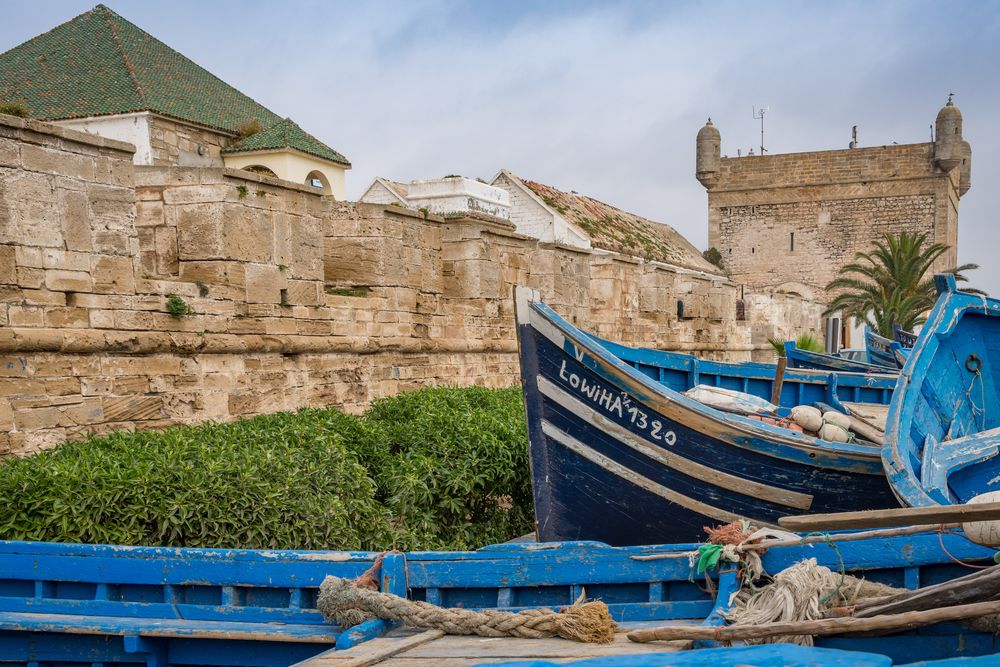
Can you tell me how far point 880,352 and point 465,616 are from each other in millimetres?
14483

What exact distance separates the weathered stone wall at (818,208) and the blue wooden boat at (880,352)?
74.4 feet

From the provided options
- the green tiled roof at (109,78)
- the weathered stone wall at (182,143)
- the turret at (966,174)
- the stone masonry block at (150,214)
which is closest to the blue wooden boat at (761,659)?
the stone masonry block at (150,214)

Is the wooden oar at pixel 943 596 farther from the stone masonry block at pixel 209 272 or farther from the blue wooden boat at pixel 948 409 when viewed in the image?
the stone masonry block at pixel 209 272

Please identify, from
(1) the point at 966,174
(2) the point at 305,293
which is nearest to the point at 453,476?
(2) the point at 305,293

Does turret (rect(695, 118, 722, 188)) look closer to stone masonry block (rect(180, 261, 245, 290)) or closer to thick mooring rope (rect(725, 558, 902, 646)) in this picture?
stone masonry block (rect(180, 261, 245, 290))

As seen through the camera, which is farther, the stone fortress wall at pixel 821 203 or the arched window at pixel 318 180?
the stone fortress wall at pixel 821 203

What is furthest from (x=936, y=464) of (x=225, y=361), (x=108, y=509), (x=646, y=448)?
(x=225, y=361)

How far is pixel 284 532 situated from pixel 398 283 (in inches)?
191

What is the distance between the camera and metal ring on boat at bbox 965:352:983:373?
7.20 metres

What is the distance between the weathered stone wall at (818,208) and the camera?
38.5 meters

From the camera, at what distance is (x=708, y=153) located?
136ft

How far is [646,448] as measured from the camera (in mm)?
5242

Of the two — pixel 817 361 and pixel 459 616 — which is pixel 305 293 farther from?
pixel 817 361

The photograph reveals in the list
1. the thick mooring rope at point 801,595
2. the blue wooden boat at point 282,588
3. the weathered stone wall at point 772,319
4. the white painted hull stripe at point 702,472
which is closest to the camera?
the thick mooring rope at point 801,595
